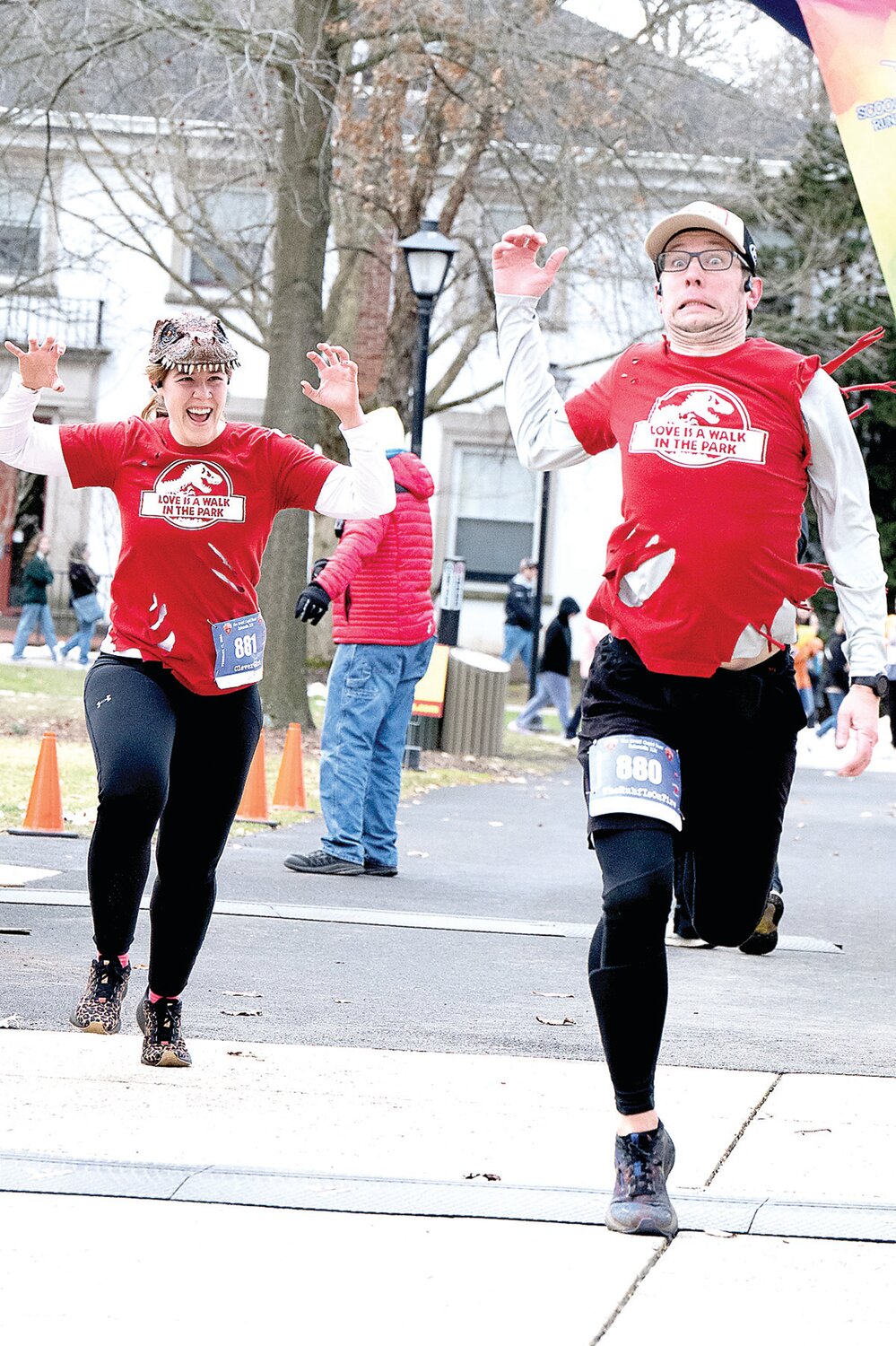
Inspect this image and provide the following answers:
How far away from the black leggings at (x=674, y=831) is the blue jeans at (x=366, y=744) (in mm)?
5143

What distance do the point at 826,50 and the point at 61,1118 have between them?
4.36 m

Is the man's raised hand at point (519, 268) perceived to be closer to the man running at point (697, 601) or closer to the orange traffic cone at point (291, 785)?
the man running at point (697, 601)

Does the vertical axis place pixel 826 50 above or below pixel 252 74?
below

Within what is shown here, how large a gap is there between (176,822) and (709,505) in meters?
1.78

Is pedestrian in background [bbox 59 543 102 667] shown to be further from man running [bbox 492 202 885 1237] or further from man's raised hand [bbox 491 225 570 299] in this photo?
man running [bbox 492 202 885 1237]

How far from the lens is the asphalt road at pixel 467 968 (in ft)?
19.0

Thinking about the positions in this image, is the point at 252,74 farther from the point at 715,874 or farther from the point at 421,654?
the point at 715,874

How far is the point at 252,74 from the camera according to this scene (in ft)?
48.1

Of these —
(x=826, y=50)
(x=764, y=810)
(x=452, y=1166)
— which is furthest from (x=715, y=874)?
(x=826, y=50)

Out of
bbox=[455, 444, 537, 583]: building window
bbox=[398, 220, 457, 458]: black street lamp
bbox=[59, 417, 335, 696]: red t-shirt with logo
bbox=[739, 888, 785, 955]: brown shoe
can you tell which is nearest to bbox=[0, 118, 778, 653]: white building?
bbox=[455, 444, 537, 583]: building window

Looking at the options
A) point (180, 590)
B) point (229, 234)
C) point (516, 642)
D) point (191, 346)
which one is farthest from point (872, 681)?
point (229, 234)

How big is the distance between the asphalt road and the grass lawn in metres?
1.48

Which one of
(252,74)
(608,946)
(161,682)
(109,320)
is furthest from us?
(109,320)

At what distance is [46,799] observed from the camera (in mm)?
10414
